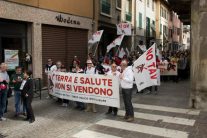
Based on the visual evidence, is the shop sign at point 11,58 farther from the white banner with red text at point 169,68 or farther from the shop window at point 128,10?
the shop window at point 128,10

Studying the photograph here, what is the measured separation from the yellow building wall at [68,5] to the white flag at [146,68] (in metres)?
6.34

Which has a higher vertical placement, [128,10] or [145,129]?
[128,10]

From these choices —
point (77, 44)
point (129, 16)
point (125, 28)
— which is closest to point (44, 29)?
point (77, 44)

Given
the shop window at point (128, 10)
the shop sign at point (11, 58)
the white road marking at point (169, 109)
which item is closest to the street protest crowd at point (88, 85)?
the white road marking at point (169, 109)

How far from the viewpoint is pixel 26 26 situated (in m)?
15.2

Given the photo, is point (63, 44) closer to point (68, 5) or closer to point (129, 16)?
point (68, 5)

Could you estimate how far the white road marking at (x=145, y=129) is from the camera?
26.6ft

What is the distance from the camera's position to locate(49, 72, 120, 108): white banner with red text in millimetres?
9969

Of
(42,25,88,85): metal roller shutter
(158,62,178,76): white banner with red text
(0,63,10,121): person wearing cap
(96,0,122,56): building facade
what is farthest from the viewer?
(96,0,122,56): building facade

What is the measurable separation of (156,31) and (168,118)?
33.0 m

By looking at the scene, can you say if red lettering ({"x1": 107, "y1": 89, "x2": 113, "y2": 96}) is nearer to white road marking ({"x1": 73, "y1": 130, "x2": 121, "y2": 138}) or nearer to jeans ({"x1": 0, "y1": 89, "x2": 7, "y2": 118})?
white road marking ({"x1": 73, "y1": 130, "x2": 121, "y2": 138})

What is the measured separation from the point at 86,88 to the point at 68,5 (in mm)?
8478

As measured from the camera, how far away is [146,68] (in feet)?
36.6

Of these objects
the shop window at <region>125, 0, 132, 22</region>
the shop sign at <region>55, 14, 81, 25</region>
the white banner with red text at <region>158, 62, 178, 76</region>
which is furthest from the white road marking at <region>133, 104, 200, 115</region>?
the shop window at <region>125, 0, 132, 22</region>
